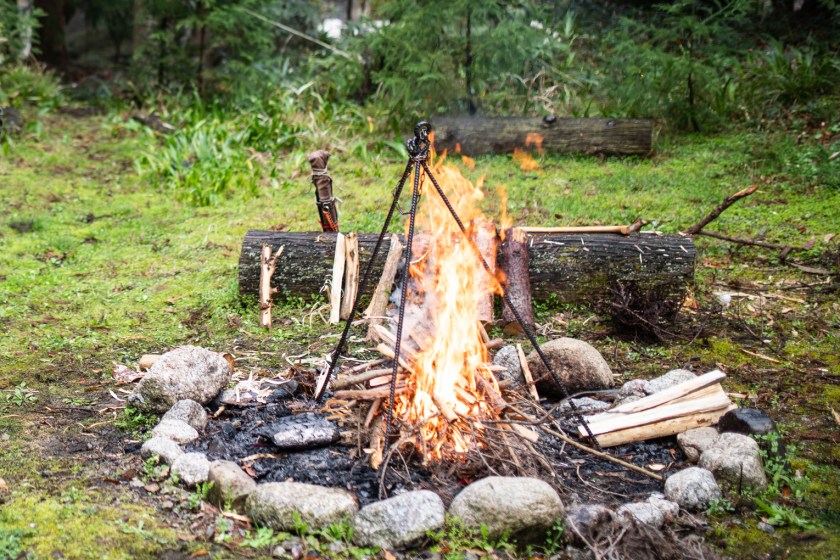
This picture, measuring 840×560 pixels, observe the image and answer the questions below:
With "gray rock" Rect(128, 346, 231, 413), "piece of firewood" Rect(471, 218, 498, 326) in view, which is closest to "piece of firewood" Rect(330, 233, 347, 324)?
"piece of firewood" Rect(471, 218, 498, 326)

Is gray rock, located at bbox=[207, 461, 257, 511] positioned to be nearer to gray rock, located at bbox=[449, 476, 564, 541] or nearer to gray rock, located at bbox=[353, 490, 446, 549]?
gray rock, located at bbox=[353, 490, 446, 549]

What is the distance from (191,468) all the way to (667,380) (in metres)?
3.05

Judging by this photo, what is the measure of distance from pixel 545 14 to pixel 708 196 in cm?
638

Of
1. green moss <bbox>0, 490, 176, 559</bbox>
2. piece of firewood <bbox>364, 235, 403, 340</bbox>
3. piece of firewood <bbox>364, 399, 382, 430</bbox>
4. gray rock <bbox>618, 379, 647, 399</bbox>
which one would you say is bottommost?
green moss <bbox>0, 490, 176, 559</bbox>

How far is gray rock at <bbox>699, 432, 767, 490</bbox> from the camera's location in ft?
Answer: 12.9

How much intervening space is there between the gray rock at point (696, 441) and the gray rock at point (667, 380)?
53 centimetres

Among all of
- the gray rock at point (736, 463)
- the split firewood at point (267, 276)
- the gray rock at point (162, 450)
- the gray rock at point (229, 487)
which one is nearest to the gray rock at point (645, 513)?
the gray rock at point (736, 463)

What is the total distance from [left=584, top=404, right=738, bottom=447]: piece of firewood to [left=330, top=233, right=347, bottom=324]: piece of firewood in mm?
2826

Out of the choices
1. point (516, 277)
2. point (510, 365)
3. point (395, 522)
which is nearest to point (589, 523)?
point (395, 522)

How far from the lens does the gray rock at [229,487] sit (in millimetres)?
A: 3719

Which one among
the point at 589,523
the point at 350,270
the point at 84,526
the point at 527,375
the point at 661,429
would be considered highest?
the point at 350,270

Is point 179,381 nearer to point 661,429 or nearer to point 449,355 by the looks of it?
point 449,355

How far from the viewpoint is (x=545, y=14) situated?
→ 13734 mm

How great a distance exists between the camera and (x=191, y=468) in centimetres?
398
